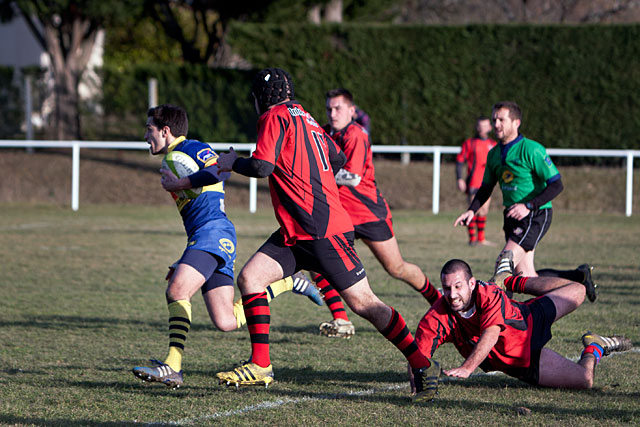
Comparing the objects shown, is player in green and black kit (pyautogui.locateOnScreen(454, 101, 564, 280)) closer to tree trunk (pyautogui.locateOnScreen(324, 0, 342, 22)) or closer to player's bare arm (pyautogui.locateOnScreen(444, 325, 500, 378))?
player's bare arm (pyautogui.locateOnScreen(444, 325, 500, 378))

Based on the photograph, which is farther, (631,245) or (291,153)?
(631,245)

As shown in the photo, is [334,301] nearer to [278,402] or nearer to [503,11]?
[278,402]

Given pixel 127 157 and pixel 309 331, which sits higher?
pixel 127 157

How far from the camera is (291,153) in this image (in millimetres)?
5094

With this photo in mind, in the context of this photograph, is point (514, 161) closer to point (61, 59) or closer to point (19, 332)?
point (19, 332)

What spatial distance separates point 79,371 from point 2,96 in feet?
71.1

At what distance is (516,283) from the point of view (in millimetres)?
6039

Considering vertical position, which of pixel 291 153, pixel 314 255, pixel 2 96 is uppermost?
pixel 2 96

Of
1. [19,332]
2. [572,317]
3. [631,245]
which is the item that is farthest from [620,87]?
[19,332]

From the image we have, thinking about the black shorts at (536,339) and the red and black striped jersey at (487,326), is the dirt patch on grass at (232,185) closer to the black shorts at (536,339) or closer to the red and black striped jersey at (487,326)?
the black shorts at (536,339)

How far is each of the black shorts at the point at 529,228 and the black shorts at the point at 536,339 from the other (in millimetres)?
1566

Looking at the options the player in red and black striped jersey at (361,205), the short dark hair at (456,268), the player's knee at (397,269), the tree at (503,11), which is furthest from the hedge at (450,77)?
the short dark hair at (456,268)

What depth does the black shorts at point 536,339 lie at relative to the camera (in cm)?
516

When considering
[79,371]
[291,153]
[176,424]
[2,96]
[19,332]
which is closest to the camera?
[176,424]
